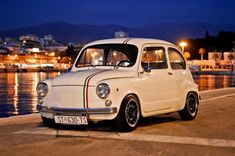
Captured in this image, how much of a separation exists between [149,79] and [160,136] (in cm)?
161

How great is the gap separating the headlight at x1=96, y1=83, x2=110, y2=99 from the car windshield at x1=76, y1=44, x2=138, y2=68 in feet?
3.78

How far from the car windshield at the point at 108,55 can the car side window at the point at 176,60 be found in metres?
1.33

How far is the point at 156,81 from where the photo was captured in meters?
10.2

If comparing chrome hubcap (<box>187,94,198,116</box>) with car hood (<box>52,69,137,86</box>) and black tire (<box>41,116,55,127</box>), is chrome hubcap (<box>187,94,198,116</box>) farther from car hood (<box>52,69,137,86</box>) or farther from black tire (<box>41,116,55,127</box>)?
black tire (<box>41,116,55,127</box>)

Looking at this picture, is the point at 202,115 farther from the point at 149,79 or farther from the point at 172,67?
the point at 149,79

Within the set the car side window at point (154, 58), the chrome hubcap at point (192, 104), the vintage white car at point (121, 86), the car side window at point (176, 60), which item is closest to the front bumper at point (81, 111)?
the vintage white car at point (121, 86)

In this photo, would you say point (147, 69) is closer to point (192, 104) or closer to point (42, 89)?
point (42, 89)

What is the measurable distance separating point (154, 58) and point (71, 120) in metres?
2.67

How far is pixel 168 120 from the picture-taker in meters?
11.2

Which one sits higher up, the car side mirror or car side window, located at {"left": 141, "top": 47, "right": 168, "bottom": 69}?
car side window, located at {"left": 141, "top": 47, "right": 168, "bottom": 69}

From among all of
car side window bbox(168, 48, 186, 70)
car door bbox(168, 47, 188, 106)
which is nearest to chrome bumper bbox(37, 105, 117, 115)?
car door bbox(168, 47, 188, 106)

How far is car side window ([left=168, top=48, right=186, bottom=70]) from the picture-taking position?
1107 centimetres

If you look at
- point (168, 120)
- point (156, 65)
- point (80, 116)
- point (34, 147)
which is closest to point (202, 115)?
point (168, 120)

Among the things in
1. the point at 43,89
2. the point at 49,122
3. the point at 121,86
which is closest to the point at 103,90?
the point at 121,86
